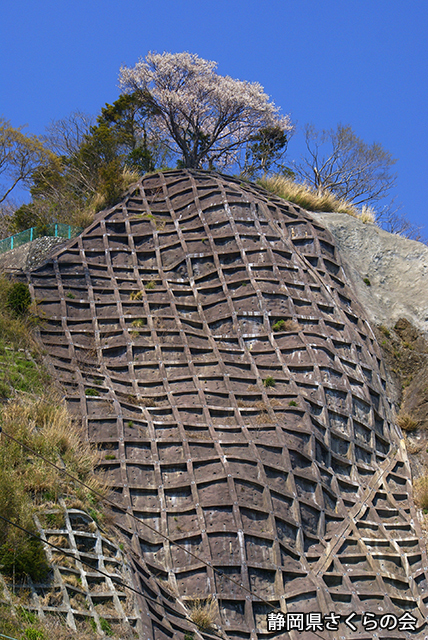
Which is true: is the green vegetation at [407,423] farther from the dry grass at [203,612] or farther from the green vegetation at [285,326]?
the dry grass at [203,612]

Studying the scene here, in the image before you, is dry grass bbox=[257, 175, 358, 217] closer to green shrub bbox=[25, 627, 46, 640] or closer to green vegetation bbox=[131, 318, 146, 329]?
green vegetation bbox=[131, 318, 146, 329]

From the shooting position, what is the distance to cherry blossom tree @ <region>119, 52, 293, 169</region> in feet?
89.0

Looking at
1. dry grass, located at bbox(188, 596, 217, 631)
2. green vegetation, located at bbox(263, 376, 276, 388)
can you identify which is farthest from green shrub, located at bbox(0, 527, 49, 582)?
green vegetation, located at bbox(263, 376, 276, 388)

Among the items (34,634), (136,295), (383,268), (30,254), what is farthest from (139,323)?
(34,634)

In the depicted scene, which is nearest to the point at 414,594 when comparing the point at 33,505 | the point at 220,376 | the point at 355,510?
the point at 355,510

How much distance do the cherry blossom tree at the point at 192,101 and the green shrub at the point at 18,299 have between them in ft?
39.3

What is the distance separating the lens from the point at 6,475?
33.2 ft

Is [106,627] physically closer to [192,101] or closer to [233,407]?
[233,407]

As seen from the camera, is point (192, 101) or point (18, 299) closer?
point (18, 299)

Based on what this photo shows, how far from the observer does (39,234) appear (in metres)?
20.0

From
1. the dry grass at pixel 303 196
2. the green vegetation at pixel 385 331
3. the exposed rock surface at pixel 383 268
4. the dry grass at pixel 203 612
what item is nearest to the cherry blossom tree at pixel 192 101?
the dry grass at pixel 303 196

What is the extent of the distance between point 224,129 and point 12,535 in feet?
77.9

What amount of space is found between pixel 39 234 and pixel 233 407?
8632mm

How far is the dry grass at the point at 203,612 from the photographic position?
11373 mm
